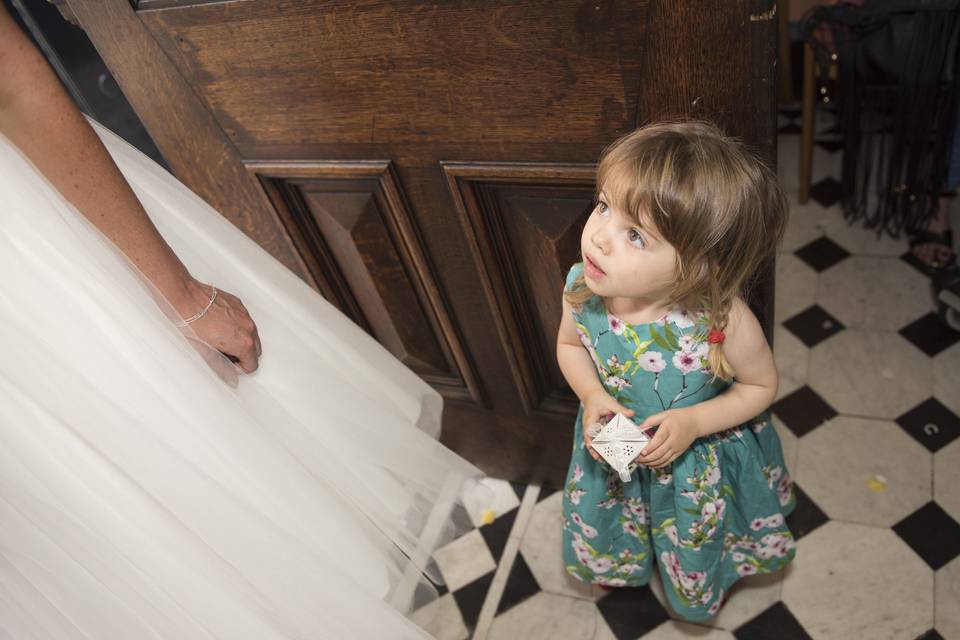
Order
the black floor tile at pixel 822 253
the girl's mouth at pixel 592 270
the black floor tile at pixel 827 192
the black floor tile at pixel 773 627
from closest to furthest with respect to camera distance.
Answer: the girl's mouth at pixel 592 270, the black floor tile at pixel 773 627, the black floor tile at pixel 822 253, the black floor tile at pixel 827 192

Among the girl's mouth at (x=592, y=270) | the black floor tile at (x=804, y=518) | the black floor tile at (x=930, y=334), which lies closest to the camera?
the girl's mouth at (x=592, y=270)

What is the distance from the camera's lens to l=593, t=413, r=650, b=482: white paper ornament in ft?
3.99

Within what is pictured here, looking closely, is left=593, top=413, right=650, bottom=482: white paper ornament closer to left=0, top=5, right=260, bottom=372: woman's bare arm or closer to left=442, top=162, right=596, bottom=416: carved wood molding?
left=442, top=162, right=596, bottom=416: carved wood molding

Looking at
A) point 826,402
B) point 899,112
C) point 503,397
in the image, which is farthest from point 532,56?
point 899,112

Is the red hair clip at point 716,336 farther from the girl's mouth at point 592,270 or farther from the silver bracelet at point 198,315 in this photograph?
the silver bracelet at point 198,315

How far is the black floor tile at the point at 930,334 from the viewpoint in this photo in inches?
78.7

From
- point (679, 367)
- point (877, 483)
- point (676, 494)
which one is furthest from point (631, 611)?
point (679, 367)

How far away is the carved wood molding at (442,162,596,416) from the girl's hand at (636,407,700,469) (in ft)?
1.03

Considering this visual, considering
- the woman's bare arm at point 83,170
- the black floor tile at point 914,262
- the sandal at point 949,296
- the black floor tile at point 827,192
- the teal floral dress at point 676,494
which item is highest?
the woman's bare arm at point 83,170

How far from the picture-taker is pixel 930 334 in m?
2.03

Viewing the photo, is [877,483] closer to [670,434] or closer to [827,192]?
[670,434]

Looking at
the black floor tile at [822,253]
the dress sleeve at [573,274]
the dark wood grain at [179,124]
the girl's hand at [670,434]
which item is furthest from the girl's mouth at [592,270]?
the black floor tile at [822,253]

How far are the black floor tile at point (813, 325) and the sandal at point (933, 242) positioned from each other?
32cm

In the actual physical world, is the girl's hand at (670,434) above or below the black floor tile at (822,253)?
above
